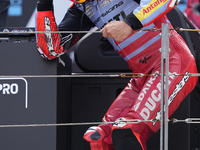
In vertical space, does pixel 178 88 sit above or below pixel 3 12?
below

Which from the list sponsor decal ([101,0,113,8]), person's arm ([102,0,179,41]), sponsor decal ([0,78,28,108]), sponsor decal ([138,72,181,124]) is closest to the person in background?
sponsor decal ([0,78,28,108])

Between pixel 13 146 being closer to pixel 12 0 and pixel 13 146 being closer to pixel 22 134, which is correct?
pixel 22 134

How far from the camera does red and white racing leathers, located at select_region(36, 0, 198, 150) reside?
3.10 feet

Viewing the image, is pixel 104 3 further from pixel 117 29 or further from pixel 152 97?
pixel 152 97

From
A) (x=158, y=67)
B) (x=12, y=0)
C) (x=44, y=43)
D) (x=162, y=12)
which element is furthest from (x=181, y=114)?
(x=12, y=0)

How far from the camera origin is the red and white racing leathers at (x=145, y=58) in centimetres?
95

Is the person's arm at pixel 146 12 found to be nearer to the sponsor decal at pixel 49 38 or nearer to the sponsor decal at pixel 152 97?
the sponsor decal at pixel 152 97

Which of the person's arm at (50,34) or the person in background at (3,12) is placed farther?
the person in background at (3,12)

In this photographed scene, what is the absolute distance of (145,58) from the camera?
108 cm

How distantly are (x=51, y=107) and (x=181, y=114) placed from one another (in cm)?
73

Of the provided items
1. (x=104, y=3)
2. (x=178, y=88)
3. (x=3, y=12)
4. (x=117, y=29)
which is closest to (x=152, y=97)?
(x=178, y=88)

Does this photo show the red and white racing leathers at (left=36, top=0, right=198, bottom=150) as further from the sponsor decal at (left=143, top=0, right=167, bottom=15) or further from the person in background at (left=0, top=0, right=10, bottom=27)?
the person in background at (left=0, top=0, right=10, bottom=27)

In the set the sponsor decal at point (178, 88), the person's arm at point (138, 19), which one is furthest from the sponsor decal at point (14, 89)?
the sponsor decal at point (178, 88)

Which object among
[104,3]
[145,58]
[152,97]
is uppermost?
[104,3]
